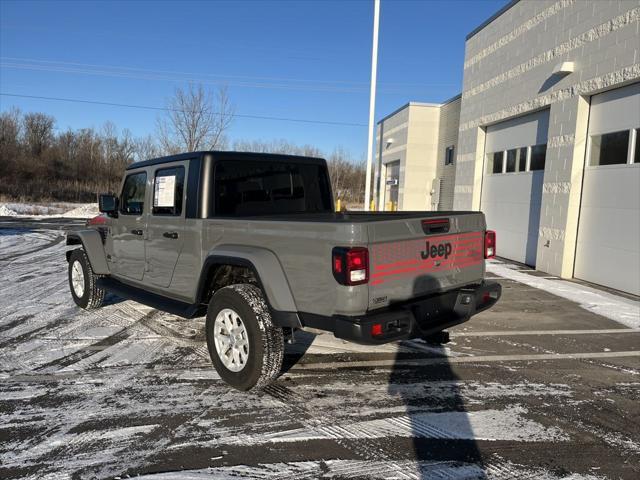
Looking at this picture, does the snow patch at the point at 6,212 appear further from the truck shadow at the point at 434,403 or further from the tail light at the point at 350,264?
the tail light at the point at 350,264

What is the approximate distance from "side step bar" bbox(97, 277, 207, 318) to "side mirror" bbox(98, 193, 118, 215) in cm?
93

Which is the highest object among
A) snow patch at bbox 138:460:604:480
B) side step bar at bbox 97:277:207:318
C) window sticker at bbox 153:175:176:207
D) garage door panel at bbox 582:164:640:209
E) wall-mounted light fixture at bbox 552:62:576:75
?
wall-mounted light fixture at bbox 552:62:576:75

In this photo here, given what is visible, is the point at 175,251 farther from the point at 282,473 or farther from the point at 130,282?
the point at 282,473

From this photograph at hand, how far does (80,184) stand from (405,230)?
5402cm

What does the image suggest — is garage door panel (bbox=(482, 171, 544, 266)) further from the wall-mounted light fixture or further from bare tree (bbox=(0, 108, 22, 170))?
bare tree (bbox=(0, 108, 22, 170))

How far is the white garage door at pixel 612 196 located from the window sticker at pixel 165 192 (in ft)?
27.7

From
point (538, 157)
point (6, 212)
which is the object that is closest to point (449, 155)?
point (538, 157)

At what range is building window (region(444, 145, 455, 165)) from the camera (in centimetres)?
2015

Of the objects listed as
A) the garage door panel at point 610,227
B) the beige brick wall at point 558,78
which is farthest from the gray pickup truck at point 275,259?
the beige brick wall at point 558,78

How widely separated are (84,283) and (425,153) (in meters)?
18.6

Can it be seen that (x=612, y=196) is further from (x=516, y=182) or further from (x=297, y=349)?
(x=297, y=349)

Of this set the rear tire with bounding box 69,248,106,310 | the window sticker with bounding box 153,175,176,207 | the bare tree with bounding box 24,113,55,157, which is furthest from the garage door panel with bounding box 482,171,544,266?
the bare tree with bounding box 24,113,55,157

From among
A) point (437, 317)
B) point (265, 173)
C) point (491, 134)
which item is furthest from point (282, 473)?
point (491, 134)

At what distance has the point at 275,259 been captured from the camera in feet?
12.4
